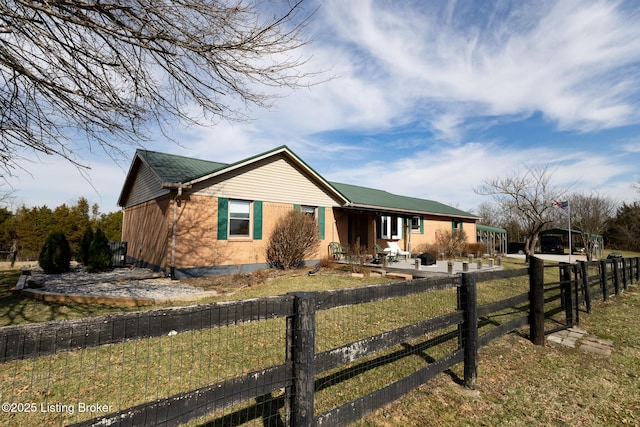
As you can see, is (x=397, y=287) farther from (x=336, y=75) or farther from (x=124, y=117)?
(x=124, y=117)

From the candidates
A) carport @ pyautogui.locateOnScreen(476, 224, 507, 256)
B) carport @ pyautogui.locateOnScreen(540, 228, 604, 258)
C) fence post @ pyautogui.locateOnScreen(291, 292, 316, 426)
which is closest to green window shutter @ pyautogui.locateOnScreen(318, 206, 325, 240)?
fence post @ pyautogui.locateOnScreen(291, 292, 316, 426)

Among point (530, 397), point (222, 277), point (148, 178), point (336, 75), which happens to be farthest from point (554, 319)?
point (148, 178)

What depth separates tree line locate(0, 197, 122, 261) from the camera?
80.5 feet

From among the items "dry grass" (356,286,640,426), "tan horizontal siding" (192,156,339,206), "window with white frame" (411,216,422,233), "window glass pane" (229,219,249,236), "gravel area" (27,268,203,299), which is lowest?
"dry grass" (356,286,640,426)

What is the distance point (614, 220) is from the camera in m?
44.3

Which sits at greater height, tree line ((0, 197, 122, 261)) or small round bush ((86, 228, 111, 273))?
tree line ((0, 197, 122, 261))

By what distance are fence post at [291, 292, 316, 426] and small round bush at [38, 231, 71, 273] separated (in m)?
14.6

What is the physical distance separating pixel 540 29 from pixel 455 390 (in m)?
9.61

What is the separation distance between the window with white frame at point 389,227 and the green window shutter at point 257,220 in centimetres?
767

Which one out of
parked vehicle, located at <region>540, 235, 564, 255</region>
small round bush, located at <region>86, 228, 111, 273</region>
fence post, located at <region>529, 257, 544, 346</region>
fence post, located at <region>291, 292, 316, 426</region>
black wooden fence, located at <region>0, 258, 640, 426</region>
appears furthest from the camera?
parked vehicle, located at <region>540, 235, 564, 255</region>

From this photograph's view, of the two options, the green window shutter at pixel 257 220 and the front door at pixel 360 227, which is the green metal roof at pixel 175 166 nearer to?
the green window shutter at pixel 257 220

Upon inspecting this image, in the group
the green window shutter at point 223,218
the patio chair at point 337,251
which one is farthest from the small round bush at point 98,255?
the patio chair at point 337,251

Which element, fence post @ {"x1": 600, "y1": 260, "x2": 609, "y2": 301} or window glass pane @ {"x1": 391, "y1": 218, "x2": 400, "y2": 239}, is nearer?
fence post @ {"x1": 600, "y1": 260, "x2": 609, "y2": 301}

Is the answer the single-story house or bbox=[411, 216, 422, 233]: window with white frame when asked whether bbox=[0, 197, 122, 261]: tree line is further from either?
bbox=[411, 216, 422, 233]: window with white frame
